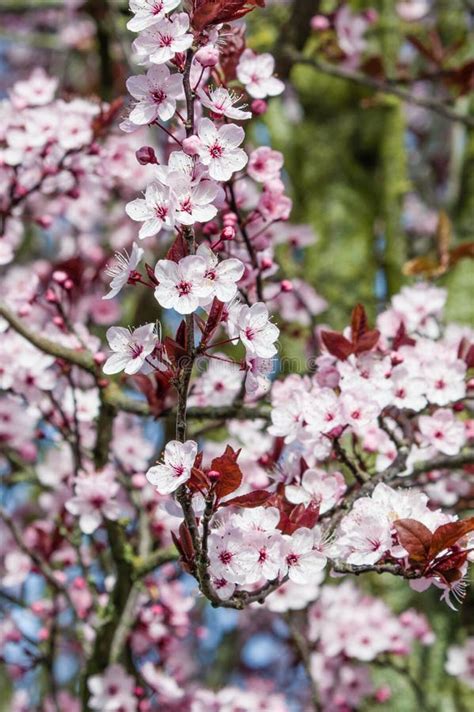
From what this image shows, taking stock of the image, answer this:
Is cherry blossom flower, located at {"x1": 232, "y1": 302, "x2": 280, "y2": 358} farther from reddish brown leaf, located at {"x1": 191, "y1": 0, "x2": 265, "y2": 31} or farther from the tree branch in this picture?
the tree branch

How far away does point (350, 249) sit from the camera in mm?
4484

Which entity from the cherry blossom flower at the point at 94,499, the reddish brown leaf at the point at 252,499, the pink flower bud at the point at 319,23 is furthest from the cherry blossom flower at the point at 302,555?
the pink flower bud at the point at 319,23

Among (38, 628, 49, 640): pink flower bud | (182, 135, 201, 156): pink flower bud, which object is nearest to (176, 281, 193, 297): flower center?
(182, 135, 201, 156): pink flower bud

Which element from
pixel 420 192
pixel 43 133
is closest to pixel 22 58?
pixel 420 192

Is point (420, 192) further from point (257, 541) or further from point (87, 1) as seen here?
point (257, 541)

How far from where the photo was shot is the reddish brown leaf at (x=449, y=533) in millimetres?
1540

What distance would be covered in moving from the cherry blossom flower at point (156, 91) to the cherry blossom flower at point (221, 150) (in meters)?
0.08

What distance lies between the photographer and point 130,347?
5.20 feet

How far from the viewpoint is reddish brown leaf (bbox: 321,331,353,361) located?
201 cm

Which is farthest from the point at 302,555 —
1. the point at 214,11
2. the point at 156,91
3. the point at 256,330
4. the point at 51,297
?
the point at 51,297

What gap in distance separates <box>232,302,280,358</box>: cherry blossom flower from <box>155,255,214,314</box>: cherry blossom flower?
3.8 inches

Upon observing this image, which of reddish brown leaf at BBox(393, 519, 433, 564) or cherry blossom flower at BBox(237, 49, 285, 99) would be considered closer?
reddish brown leaf at BBox(393, 519, 433, 564)

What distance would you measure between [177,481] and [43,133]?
1470 mm

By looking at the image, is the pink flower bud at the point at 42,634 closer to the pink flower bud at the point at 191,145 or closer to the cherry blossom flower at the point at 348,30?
the pink flower bud at the point at 191,145
